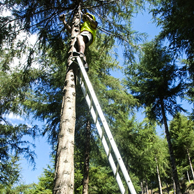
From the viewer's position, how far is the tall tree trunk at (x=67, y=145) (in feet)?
5.81

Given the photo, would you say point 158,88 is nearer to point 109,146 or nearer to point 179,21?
point 179,21

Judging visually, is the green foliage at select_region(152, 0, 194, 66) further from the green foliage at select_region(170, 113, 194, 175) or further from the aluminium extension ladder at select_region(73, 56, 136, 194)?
the green foliage at select_region(170, 113, 194, 175)

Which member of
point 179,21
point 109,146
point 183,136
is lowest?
point 109,146

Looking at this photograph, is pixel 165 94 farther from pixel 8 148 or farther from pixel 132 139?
pixel 8 148

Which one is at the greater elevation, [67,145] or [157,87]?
[157,87]

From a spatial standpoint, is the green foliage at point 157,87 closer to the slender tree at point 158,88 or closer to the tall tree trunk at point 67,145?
the slender tree at point 158,88

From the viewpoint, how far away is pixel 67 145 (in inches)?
81.4

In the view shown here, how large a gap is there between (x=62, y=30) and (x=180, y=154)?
66.3 ft

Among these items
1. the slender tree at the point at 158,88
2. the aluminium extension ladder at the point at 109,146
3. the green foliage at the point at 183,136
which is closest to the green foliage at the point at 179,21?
the slender tree at the point at 158,88

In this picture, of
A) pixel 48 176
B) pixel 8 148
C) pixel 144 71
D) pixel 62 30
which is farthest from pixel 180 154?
pixel 62 30

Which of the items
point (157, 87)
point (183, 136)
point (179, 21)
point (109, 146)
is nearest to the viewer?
point (109, 146)

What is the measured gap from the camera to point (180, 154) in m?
19.5

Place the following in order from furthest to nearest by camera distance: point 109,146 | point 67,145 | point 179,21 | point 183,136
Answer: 1. point 183,136
2. point 179,21
3. point 67,145
4. point 109,146

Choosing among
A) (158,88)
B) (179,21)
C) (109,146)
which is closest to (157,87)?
(158,88)
